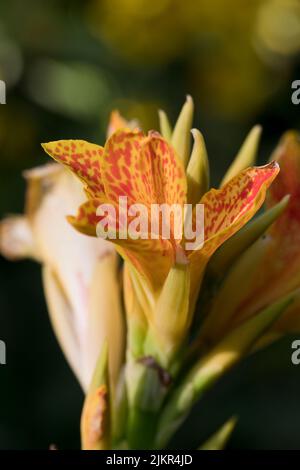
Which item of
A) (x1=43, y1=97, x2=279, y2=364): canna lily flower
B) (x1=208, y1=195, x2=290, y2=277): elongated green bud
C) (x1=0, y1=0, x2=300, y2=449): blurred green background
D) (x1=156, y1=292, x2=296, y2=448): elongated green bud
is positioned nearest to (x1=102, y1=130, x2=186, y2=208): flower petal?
(x1=43, y1=97, x2=279, y2=364): canna lily flower

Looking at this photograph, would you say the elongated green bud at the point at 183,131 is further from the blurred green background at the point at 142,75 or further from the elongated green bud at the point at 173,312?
the blurred green background at the point at 142,75

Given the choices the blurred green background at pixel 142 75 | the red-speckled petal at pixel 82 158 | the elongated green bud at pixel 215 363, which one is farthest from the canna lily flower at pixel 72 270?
the blurred green background at pixel 142 75

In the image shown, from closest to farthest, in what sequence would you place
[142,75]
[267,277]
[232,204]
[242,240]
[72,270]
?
1. [232,204]
2. [242,240]
3. [267,277]
4. [72,270]
5. [142,75]

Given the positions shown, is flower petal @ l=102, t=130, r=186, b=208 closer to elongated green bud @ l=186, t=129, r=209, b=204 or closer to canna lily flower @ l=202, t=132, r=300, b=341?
elongated green bud @ l=186, t=129, r=209, b=204

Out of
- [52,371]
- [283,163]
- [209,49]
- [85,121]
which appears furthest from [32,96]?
[283,163]

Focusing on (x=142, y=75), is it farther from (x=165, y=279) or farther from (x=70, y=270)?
(x=165, y=279)

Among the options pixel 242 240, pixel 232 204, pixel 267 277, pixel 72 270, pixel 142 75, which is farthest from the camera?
pixel 142 75

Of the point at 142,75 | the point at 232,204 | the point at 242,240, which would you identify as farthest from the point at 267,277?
the point at 142,75
